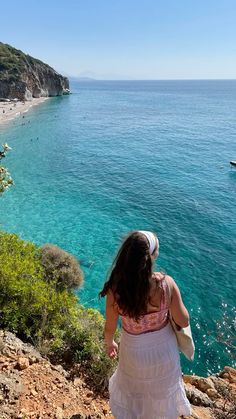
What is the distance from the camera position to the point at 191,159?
4494 cm

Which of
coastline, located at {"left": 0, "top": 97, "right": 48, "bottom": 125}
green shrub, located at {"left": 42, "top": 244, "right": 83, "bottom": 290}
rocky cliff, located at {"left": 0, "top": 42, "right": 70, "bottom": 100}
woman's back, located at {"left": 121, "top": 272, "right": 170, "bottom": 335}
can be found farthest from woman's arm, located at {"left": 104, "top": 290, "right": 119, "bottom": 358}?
rocky cliff, located at {"left": 0, "top": 42, "right": 70, "bottom": 100}

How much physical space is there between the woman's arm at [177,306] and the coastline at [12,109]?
6673 cm

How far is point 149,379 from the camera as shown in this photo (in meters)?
3.55

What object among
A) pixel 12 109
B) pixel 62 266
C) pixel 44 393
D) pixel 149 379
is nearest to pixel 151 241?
pixel 149 379

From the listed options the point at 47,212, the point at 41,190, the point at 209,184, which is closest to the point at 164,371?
the point at 47,212

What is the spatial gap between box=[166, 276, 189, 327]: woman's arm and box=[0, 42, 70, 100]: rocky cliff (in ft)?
326

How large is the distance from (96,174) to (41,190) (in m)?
8.18

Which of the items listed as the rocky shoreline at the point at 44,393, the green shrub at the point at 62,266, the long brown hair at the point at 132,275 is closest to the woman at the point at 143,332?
the long brown hair at the point at 132,275

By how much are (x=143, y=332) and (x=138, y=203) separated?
25.7 metres

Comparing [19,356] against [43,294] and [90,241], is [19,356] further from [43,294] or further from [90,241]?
[90,241]

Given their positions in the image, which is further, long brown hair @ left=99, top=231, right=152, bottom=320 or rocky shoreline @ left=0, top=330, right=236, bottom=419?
rocky shoreline @ left=0, top=330, right=236, bottom=419

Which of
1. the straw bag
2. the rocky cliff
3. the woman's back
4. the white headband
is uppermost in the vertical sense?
the rocky cliff

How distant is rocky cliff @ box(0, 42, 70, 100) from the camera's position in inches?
3613

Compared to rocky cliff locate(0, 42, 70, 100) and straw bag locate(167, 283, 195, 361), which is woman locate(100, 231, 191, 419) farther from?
rocky cliff locate(0, 42, 70, 100)
